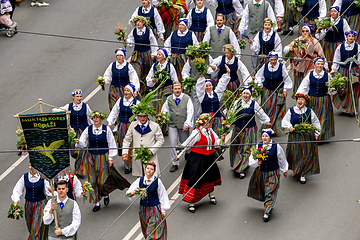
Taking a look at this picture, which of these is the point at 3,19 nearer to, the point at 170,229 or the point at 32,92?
the point at 32,92

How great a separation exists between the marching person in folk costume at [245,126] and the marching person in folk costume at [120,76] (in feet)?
7.13

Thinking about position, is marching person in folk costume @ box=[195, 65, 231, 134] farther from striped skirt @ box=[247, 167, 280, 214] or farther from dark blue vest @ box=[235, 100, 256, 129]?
striped skirt @ box=[247, 167, 280, 214]

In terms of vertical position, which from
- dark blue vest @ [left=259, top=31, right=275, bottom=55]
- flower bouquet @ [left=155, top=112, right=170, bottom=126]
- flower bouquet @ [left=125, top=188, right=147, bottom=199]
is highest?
dark blue vest @ [left=259, top=31, right=275, bottom=55]

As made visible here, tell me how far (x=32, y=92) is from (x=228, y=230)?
6275 millimetres

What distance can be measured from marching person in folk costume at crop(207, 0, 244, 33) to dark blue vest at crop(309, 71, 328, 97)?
3.22m

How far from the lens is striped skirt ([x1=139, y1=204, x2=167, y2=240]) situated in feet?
38.5

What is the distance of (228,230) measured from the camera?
504 inches

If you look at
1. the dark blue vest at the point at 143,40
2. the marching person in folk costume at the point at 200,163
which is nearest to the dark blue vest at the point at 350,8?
the dark blue vest at the point at 143,40

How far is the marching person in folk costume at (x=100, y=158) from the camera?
13.1 metres

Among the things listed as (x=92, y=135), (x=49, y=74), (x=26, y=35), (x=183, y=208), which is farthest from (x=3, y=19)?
(x=183, y=208)

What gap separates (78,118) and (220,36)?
3.68 metres

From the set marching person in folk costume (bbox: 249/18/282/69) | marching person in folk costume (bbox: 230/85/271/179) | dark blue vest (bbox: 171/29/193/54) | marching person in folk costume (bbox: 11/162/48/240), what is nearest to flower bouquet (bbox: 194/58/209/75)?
marching person in folk costume (bbox: 230/85/271/179)

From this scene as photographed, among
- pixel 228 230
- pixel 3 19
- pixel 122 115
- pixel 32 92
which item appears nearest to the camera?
pixel 228 230

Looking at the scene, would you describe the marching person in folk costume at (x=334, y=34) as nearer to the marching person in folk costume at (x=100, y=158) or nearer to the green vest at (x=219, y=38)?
the green vest at (x=219, y=38)
